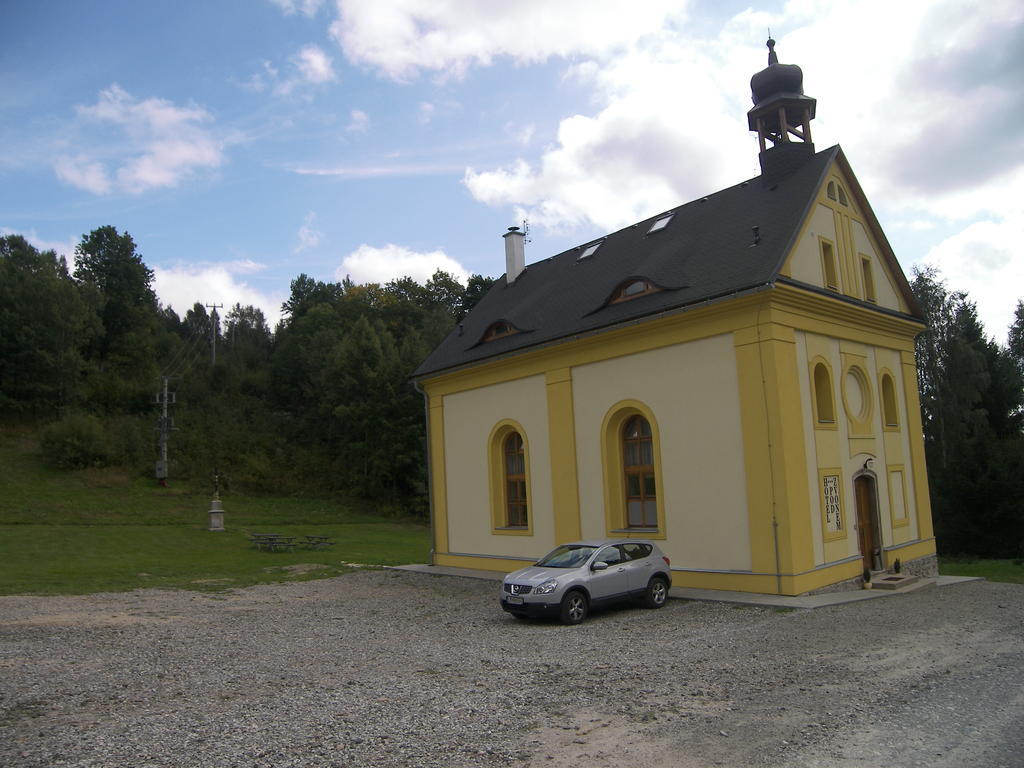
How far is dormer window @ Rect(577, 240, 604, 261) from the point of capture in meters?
23.8

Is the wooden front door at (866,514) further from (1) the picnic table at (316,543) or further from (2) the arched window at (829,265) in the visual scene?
(1) the picnic table at (316,543)

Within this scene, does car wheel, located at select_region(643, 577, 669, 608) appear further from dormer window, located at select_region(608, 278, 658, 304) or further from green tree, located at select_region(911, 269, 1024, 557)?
green tree, located at select_region(911, 269, 1024, 557)

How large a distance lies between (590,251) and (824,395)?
376 inches

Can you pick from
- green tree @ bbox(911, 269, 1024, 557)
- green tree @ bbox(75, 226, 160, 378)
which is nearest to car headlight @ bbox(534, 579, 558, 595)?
green tree @ bbox(911, 269, 1024, 557)

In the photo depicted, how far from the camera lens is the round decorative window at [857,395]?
17.7 metres

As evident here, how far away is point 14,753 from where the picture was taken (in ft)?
21.0

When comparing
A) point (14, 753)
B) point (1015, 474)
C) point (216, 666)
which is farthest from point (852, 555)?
point (1015, 474)

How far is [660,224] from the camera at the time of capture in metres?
21.9

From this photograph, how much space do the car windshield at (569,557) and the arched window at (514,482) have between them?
6764 millimetres

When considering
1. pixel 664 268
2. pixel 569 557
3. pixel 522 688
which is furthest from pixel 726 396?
pixel 522 688

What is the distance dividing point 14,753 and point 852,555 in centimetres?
1551

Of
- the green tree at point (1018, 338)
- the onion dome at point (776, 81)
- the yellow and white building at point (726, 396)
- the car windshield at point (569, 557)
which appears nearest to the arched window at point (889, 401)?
the yellow and white building at point (726, 396)

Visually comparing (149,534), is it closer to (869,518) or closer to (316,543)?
(316,543)

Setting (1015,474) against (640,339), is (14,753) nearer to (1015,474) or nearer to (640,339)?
(640,339)
